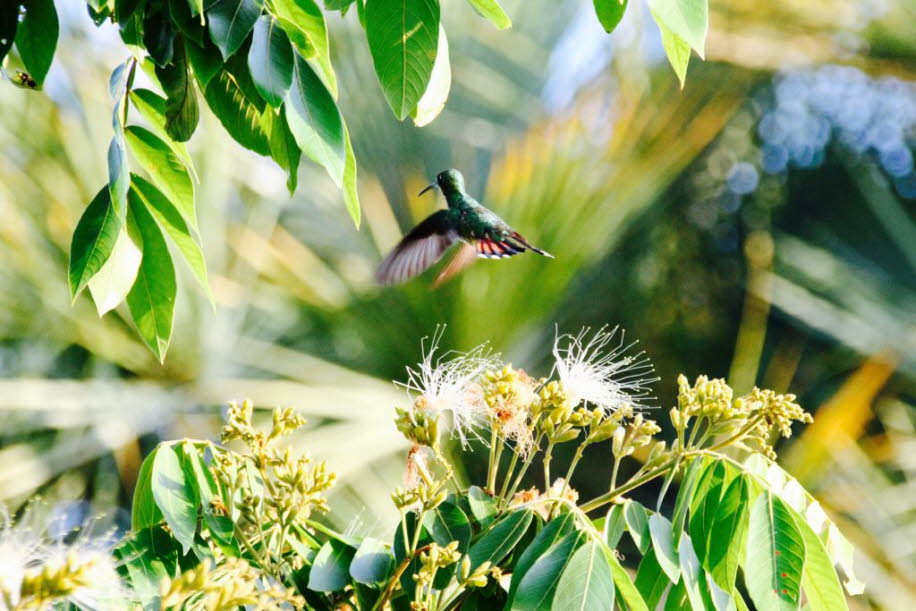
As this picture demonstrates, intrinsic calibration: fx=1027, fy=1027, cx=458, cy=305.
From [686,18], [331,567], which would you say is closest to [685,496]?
[331,567]

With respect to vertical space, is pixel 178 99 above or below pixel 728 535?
above

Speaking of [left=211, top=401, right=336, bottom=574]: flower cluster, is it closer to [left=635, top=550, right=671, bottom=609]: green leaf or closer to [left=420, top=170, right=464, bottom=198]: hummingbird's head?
[left=635, top=550, right=671, bottom=609]: green leaf

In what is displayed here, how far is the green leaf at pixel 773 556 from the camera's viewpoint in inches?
29.4

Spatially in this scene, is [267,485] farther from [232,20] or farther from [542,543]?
[232,20]

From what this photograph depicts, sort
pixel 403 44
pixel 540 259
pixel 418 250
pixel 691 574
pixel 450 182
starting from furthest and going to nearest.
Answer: pixel 540 259, pixel 450 182, pixel 418 250, pixel 691 574, pixel 403 44

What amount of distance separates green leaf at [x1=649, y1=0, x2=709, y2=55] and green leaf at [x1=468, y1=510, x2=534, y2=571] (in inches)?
14.8

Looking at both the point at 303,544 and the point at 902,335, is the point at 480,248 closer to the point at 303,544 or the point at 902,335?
the point at 303,544

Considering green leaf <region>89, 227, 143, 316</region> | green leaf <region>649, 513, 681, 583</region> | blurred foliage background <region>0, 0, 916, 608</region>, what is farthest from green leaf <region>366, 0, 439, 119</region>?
blurred foliage background <region>0, 0, 916, 608</region>

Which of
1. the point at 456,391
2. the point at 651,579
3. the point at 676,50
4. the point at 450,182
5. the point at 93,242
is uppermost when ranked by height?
the point at 450,182

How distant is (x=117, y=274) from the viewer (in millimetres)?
831

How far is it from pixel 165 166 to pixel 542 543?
1.50 ft

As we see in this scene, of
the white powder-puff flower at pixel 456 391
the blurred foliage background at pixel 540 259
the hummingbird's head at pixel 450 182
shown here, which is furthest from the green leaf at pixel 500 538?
the blurred foliage background at pixel 540 259

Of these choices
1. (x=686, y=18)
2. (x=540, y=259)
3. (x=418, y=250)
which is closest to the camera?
(x=686, y=18)

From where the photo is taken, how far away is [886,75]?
331 cm
